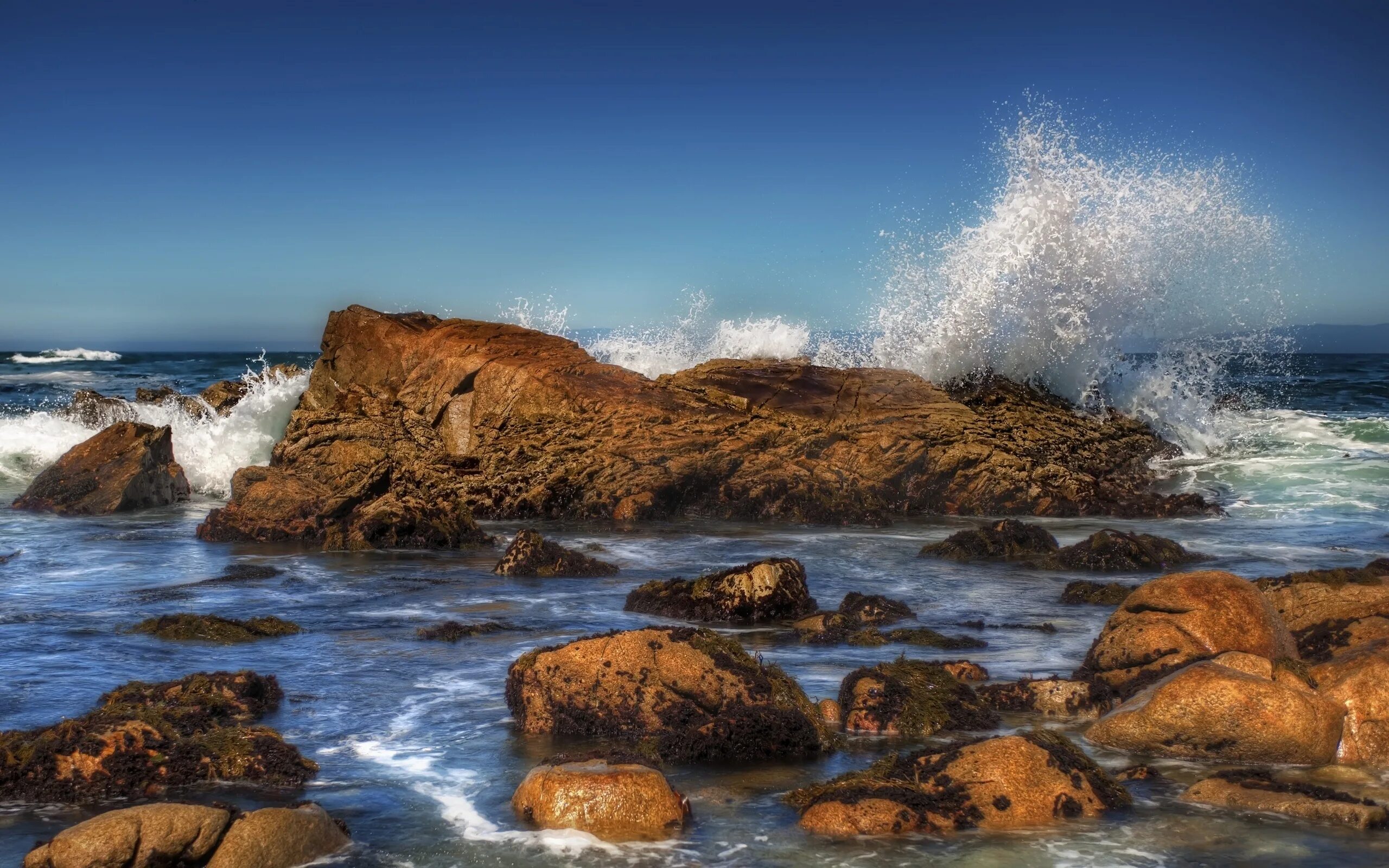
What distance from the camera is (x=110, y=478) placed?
16844 mm

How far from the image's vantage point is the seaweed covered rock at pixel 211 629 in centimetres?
885

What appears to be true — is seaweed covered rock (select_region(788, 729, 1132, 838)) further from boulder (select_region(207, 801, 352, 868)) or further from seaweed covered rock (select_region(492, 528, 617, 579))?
seaweed covered rock (select_region(492, 528, 617, 579))

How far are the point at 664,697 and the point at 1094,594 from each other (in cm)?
498

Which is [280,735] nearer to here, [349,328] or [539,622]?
[539,622]

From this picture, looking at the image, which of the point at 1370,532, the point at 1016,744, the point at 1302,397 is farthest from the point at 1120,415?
the point at 1302,397

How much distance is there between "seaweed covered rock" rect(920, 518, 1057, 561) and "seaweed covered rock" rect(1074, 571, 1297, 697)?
15.7 ft

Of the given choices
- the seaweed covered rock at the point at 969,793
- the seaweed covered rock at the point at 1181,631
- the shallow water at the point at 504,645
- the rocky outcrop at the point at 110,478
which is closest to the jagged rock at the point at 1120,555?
the shallow water at the point at 504,645

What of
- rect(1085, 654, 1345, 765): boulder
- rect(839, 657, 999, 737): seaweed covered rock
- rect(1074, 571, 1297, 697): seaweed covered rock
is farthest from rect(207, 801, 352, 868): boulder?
rect(1074, 571, 1297, 697): seaweed covered rock

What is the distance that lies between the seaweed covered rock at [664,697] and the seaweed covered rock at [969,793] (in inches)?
27.2

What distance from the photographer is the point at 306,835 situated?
493 cm

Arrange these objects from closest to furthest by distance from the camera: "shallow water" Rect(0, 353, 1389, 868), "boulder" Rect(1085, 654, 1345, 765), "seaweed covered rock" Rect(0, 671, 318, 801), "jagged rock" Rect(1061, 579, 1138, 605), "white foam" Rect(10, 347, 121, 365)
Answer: "shallow water" Rect(0, 353, 1389, 868), "seaweed covered rock" Rect(0, 671, 318, 801), "boulder" Rect(1085, 654, 1345, 765), "jagged rock" Rect(1061, 579, 1138, 605), "white foam" Rect(10, 347, 121, 365)

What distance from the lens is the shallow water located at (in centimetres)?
514

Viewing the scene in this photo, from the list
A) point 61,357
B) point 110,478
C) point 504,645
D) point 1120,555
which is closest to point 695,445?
point 1120,555

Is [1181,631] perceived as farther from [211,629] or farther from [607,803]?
[211,629]
